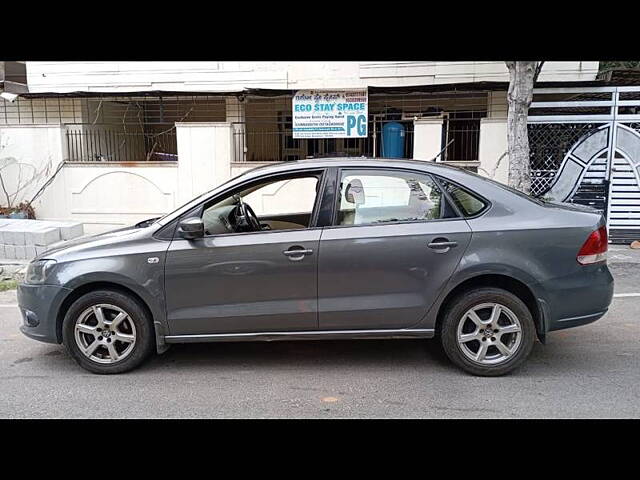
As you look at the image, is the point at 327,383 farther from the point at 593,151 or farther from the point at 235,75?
the point at 235,75

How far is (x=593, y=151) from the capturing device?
358 inches

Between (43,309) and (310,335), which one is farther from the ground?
(43,309)

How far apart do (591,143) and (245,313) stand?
25.1ft

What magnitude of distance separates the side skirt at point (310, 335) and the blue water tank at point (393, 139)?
A: 21.6 ft

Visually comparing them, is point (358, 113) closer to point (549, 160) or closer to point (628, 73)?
point (549, 160)

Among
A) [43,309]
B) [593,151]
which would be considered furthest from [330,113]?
[43,309]

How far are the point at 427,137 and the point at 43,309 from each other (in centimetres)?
732

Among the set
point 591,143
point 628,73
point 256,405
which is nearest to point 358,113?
point 591,143

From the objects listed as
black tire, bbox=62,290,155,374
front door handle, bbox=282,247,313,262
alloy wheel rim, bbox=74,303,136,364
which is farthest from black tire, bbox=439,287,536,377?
alloy wheel rim, bbox=74,303,136,364

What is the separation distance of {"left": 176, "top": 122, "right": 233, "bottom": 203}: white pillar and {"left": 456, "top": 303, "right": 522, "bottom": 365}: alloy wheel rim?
23.2 ft

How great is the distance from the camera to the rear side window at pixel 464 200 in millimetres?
4082

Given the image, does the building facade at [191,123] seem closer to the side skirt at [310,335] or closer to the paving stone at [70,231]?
the paving stone at [70,231]

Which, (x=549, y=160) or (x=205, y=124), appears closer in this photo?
(x=549, y=160)
